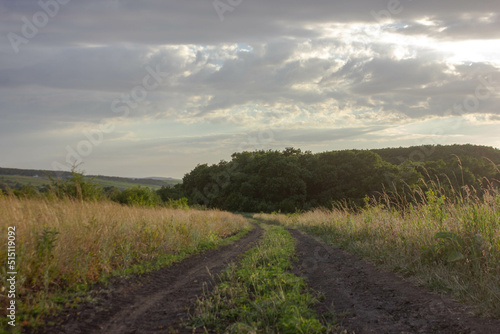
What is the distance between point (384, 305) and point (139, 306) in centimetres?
376

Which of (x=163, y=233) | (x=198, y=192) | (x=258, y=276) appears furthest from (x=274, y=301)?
(x=198, y=192)

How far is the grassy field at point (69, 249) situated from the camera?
496cm

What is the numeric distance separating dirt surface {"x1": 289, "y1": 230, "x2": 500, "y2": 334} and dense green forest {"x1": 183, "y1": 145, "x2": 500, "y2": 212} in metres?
45.1

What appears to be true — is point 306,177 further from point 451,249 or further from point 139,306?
point 139,306

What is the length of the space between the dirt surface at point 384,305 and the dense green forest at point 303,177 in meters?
45.1

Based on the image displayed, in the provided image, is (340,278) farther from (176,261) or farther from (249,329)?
(176,261)

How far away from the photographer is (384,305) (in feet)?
17.2

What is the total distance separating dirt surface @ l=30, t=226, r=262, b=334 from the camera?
4.32m

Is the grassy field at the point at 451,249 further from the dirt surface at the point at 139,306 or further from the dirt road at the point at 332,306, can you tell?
the dirt surface at the point at 139,306

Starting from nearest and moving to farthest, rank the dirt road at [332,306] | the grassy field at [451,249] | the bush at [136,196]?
the dirt road at [332,306], the grassy field at [451,249], the bush at [136,196]

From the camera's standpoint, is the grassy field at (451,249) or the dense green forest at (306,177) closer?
the grassy field at (451,249)

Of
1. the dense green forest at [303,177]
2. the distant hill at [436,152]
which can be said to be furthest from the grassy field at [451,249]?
the distant hill at [436,152]

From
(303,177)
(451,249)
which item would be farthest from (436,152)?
(451,249)

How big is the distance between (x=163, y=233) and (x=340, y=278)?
18.3ft
